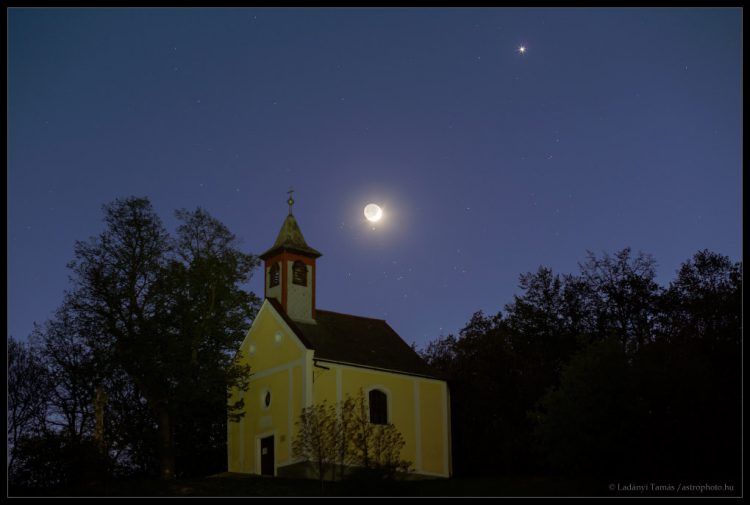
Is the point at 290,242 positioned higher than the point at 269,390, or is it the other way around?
the point at 290,242

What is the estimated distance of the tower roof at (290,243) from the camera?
39.1 meters

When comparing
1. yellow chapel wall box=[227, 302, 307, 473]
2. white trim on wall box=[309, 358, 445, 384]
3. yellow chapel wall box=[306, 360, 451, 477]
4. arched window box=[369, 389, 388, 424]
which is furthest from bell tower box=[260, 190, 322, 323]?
arched window box=[369, 389, 388, 424]

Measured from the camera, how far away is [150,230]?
116ft

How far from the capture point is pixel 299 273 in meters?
39.3

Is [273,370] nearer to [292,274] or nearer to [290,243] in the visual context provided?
[292,274]

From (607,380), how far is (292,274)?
16428 mm

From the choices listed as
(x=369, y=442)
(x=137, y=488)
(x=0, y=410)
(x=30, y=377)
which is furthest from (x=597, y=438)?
(x=30, y=377)

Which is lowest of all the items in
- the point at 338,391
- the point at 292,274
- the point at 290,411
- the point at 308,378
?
the point at 290,411

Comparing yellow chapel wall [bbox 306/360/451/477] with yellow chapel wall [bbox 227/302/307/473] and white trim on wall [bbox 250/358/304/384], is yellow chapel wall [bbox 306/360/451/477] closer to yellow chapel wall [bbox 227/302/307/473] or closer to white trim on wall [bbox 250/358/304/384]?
white trim on wall [bbox 250/358/304/384]

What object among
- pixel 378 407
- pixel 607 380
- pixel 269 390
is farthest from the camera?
pixel 269 390

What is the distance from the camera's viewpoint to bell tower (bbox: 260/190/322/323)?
38.7m

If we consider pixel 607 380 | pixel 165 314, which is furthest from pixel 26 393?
pixel 607 380

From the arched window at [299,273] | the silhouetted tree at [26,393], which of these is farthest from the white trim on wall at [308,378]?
the silhouetted tree at [26,393]

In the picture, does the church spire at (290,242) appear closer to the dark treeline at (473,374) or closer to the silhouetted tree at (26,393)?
the dark treeline at (473,374)
